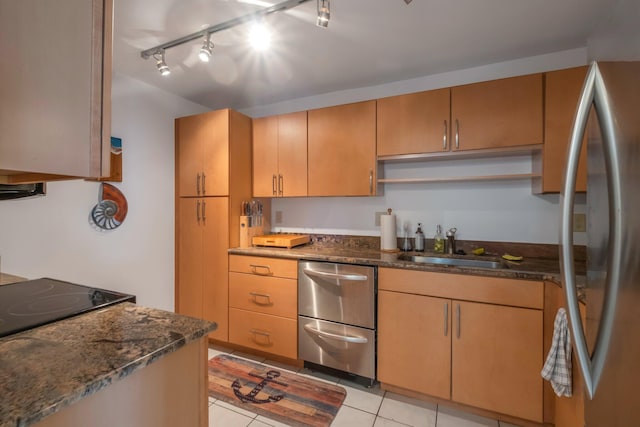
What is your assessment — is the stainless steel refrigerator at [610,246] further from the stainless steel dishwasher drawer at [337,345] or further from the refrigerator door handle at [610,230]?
the stainless steel dishwasher drawer at [337,345]

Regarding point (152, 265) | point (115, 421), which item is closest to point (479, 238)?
point (115, 421)

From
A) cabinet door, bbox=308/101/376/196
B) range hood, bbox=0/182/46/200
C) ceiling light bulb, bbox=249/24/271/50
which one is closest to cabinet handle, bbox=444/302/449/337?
cabinet door, bbox=308/101/376/196

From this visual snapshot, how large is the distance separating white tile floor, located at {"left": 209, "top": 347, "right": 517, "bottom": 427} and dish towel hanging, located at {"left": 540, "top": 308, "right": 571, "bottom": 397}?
0.62 meters

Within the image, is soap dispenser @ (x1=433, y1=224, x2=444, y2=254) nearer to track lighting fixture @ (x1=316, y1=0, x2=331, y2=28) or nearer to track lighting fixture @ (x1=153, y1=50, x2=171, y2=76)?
track lighting fixture @ (x1=316, y1=0, x2=331, y2=28)

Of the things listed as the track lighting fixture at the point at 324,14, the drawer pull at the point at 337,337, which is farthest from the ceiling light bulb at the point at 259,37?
the drawer pull at the point at 337,337

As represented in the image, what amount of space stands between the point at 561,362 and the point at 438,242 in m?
1.10

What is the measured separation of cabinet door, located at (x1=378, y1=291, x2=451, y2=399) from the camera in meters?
1.73

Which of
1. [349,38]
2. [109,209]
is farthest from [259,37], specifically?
[109,209]

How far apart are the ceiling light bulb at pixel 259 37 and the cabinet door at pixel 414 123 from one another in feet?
3.03

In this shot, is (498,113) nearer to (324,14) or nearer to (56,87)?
(324,14)

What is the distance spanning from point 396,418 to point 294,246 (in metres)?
1.46

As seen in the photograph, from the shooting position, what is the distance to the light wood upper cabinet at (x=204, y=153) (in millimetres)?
2475

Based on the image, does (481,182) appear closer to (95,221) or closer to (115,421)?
(115,421)

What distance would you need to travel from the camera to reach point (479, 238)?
7.14 ft
